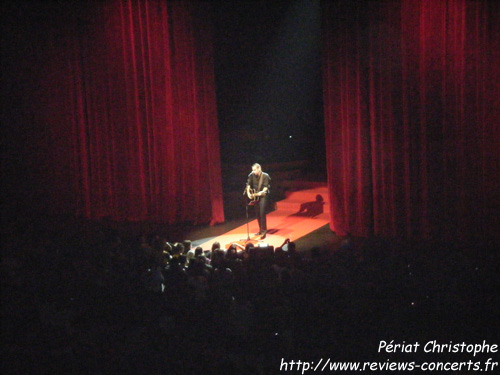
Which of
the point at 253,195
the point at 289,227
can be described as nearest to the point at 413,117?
→ the point at 253,195

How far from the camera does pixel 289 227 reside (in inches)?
356

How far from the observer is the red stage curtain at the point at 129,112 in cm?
961

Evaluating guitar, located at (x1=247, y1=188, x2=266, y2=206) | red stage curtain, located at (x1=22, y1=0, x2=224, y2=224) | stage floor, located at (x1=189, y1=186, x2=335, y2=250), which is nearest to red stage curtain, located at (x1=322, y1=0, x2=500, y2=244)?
stage floor, located at (x1=189, y1=186, x2=335, y2=250)

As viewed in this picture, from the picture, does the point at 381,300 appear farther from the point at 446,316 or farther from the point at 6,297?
the point at 6,297

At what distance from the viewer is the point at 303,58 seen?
1200 centimetres

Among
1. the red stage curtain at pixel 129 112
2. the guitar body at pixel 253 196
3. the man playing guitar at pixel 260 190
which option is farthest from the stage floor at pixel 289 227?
the red stage curtain at pixel 129 112

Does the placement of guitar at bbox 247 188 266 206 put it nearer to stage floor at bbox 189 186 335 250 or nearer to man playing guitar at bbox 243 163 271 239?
man playing guitar at bbox 243 163 271 239

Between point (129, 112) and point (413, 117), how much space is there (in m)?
5.45

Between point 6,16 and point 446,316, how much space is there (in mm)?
11376

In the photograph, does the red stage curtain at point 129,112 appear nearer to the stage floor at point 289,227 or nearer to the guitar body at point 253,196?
the stage floor at point 289,227

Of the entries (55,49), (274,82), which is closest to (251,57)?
(274,82)

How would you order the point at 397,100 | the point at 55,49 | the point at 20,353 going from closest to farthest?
the point at 20,353 < the point at 397,100 < the point at 55,49

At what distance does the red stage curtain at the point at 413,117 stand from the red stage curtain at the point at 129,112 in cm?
253

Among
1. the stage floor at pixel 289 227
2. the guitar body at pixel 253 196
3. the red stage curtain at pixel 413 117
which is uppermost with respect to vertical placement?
the red stage curtain at pixel 413 117
